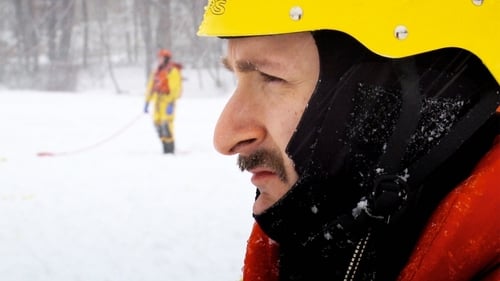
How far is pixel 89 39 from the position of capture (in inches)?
1255

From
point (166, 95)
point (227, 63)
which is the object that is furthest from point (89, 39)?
point (227, 63)

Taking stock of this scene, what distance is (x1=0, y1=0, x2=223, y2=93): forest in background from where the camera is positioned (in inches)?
1101

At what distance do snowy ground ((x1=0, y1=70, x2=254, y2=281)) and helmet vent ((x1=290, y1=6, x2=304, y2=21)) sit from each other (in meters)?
2.85

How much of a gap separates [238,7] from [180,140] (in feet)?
32.9

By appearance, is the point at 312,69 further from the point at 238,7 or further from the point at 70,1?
the point at 70,1

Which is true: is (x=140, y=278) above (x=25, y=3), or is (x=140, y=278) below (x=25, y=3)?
below

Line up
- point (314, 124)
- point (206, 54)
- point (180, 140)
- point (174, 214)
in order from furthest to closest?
point (206, 54) → point (180, 140) → point (174, 214) → point (314, 124)

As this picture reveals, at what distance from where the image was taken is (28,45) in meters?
28.8

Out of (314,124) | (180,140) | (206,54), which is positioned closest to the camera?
(314,124)

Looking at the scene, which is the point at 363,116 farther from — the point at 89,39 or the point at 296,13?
the point at 89,39

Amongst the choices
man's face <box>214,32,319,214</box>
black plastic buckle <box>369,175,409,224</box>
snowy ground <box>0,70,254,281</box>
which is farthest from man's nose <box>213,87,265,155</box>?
snowy ground <box>0,70,254,281</box>

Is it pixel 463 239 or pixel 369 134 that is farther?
pixel 369 134

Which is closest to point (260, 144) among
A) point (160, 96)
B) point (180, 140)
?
point (160, 96)

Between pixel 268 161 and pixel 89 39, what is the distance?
32.8 m
